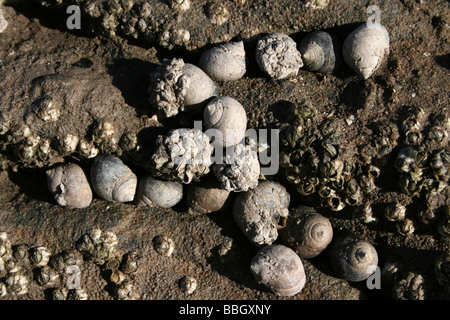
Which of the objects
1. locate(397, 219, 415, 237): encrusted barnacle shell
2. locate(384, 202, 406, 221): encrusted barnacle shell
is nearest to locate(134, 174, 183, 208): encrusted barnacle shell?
locate(384, 202, 406, 221): encrusted barnacle shell

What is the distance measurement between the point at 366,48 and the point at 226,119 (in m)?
1.47

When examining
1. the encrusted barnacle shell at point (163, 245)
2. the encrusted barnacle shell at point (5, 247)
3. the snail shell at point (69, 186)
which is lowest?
the encrusted barnacle shell at point (163, 245)

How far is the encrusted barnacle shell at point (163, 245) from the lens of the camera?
149 inches

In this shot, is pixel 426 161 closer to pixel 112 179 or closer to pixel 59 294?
pixel 112 179

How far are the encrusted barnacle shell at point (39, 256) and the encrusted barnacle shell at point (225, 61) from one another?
223cm

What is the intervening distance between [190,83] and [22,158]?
1.72m

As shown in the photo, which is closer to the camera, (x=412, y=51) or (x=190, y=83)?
(x=190, y=83)

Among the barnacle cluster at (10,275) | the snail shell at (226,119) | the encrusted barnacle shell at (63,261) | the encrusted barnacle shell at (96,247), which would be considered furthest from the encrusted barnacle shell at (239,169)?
the barnacle cluster at (10,275)

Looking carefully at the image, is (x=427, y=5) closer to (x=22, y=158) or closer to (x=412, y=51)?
(x=412, y=51)

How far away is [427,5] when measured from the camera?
410cm

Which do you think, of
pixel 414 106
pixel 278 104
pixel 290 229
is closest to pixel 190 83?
pixel 278 104

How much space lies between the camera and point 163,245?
379 centimetres

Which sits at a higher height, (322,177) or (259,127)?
(259,127)

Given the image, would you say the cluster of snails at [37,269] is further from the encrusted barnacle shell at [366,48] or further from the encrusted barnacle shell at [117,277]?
the encrusted barnacle shell at [366,48]
